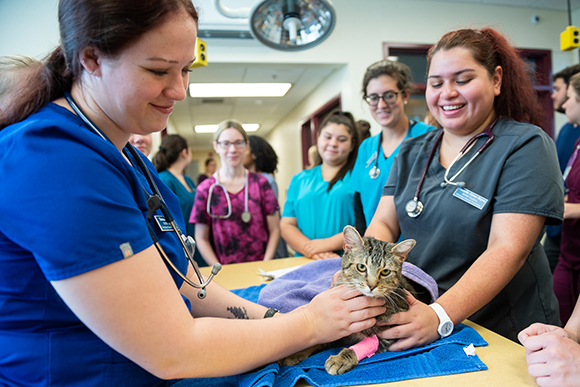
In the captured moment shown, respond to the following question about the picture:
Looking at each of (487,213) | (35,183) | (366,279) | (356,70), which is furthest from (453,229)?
(356,70)

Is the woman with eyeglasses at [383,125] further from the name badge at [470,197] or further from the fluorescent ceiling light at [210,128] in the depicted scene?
the fluorescent ceiling light at [210,128]

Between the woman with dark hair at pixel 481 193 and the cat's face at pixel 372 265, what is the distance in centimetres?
9

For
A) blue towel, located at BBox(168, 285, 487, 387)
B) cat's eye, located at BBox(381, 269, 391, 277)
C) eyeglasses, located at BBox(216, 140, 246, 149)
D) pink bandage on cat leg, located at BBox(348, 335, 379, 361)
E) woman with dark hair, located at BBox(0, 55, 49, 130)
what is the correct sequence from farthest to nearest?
1. eyeglasses, located at BBox(216, 140, 246, 149)
2. cat's eye, located at BBox(381, 269, 391, 277)
3. pink bandage on cat leg, located at BBox(348, 335, 379, 361)
4. blue towel, located at BBox(168, 285, 487, 387)
5. woman with dark hair, located at BBox(0, 55, 49, 130)

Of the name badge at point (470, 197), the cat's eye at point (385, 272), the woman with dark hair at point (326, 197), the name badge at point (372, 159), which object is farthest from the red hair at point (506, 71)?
the woman with dark hair at point (326, 197)

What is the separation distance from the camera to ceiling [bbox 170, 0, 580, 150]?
458cm

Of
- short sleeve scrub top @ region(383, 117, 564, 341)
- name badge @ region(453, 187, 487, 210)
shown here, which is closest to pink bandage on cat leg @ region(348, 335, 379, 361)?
short sleeve scrub top @ region(383, 117, 564, 341)

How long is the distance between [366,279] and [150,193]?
641mm

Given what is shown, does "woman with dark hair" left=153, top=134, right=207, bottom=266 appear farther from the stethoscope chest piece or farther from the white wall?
the stethoscope chest piece

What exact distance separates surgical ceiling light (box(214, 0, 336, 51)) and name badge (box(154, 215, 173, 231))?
119cm

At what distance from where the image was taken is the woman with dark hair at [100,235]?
0.56m

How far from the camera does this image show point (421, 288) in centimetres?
116

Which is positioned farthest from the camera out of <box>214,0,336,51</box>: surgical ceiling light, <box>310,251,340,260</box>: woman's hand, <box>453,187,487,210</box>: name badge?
<box>310,251,340,260</box>: woman's hand

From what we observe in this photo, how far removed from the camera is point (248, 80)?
6637 mm

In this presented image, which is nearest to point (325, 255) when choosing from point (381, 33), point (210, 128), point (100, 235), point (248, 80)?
point (100, 235)
